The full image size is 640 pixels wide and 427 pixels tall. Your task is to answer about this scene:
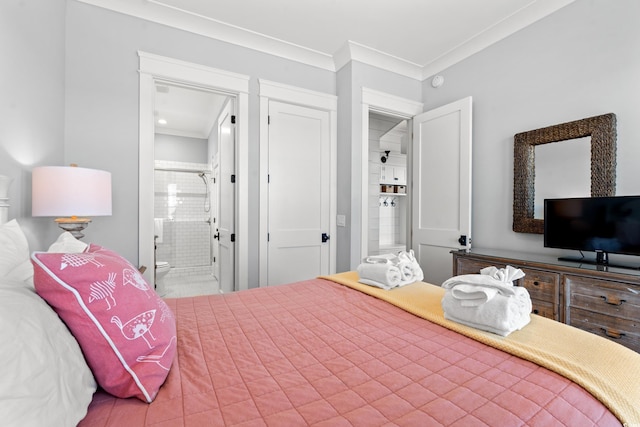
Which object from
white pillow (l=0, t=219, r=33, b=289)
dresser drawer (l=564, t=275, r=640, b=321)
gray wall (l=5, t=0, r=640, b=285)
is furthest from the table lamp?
dresser drawer (l=564, t=275, r=640, b=321)

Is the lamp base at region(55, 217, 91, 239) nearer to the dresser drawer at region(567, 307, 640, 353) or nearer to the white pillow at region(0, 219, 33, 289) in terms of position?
the white pillow at region(0, 219, 33, 289)

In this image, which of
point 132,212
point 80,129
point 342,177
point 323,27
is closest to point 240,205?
point 132,212

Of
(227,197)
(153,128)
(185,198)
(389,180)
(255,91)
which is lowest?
(227,197)

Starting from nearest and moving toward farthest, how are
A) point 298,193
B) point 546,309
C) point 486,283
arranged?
point 486,283 → point 546,309 → point 298,193

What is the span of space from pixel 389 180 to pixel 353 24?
2.67 m

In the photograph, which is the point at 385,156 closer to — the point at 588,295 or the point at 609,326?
the point at 588,295

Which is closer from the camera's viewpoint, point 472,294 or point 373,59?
point 472,294

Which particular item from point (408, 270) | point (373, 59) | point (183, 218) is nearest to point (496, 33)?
point (373, 59)

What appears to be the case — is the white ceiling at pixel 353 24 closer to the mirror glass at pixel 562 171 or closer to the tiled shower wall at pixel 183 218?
the mirror glass at pixel 562 171

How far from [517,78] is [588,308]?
79.4 inches

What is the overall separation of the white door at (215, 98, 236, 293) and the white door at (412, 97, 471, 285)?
2.07 meters

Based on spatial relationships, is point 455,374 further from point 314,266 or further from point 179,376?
point 314,266

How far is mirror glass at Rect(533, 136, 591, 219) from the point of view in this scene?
220 centimetres

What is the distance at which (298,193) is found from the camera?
309 cm
